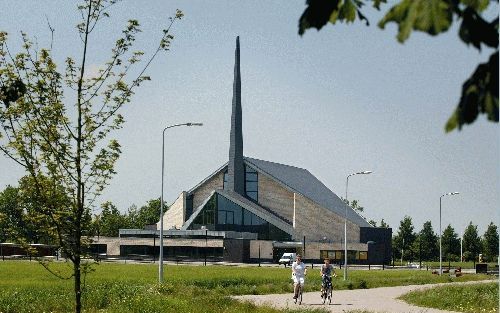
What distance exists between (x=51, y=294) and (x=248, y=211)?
70325 mm

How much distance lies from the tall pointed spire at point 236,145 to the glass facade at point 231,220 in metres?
3.63

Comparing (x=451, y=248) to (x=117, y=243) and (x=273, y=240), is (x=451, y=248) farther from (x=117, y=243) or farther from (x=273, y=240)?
(x=117, y=243)

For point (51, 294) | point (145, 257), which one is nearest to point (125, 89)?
point (51, 294)

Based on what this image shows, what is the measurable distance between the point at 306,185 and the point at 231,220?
15.4 m

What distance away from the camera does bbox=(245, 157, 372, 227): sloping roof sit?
97938 mm

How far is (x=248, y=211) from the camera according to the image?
95000 millimetres

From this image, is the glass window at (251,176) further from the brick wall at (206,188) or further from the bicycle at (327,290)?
the bicycle at (327,290)

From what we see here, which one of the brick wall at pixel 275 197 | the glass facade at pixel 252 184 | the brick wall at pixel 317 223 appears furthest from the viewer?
the glass facade at pixel 252 184

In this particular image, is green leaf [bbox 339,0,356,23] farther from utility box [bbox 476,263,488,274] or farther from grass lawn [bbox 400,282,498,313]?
utility box [bbox 476,263,488,274]

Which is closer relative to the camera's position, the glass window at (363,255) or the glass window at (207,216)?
the glass window at (363,255)

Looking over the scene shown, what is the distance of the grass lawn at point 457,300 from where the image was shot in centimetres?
2497

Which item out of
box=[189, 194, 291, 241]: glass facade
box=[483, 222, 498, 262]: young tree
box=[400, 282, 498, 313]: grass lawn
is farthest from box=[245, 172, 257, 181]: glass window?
box=[400, 282, 498, 313]: grass lawn

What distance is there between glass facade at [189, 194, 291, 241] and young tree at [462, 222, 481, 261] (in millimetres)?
23187

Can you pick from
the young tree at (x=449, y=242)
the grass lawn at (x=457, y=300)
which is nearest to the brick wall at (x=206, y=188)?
the young tree at (x=449, y=242)
